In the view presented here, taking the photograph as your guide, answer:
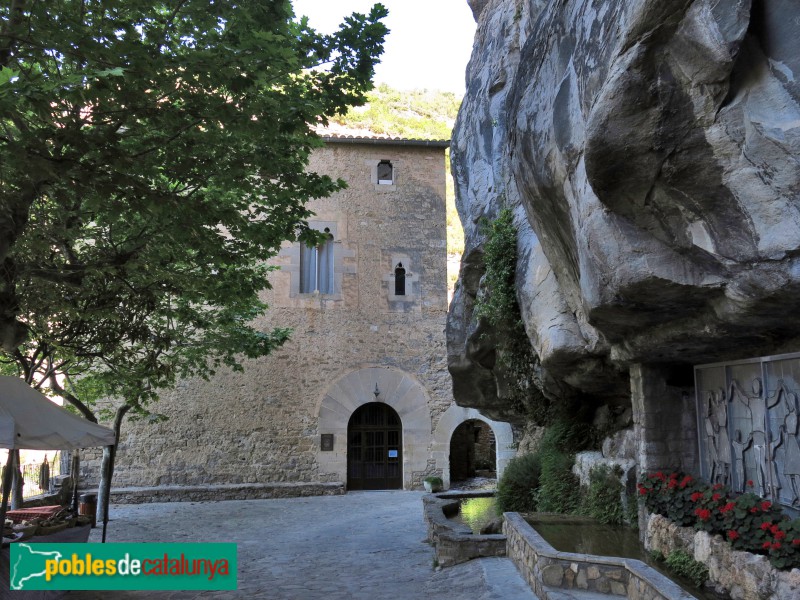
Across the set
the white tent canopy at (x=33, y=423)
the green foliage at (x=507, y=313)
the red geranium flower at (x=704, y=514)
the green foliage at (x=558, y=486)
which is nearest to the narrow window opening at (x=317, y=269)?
the green foliage at (x=507, y=313)

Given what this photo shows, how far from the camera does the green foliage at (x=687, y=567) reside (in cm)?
511

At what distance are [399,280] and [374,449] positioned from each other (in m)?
4.59

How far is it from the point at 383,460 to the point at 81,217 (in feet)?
38.0

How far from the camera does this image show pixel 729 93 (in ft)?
12.6

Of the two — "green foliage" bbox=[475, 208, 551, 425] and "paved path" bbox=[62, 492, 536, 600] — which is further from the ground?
"green foliage" bbox=[475, 208, 551, 425]

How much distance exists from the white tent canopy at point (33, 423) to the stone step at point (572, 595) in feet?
14.2

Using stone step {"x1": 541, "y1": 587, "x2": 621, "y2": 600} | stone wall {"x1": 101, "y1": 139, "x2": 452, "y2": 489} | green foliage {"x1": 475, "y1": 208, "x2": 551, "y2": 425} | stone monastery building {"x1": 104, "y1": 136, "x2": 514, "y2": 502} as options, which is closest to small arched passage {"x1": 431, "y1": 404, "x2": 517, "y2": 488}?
stone monastery building {"x1": 104, "y1": 136, "x2": 514, "y2": 502}

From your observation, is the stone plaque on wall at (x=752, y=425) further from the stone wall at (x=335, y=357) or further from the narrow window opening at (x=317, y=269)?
the narrow window opening at (x=317, y=269)

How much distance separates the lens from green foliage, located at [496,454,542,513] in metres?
9.68

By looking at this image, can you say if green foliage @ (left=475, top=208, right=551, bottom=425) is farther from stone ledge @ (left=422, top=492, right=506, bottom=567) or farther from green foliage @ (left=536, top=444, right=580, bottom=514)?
stone ledge @ (left=422, top=492, right=506, bottom=567)

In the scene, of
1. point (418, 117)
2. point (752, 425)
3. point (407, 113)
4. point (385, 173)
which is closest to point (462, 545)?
point (752, 425)

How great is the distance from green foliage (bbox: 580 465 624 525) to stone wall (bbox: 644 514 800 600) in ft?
4.38

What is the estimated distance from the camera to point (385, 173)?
1841cm

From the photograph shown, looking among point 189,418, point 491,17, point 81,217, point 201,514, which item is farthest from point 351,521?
point 491,17
